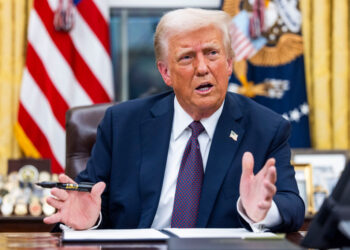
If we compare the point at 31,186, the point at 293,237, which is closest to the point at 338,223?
the point at 293,237

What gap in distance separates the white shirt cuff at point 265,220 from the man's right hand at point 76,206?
40cm

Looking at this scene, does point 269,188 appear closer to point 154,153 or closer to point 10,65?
point 154,153

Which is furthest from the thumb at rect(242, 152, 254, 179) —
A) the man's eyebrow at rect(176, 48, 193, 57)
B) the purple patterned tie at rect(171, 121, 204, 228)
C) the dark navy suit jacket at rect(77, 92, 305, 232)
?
the man's eyebrow at rect(176, 48, 193, 57)

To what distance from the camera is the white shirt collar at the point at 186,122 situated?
6.77ft

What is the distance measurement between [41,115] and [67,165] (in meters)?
1.43

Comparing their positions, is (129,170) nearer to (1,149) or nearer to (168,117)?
(168,117)

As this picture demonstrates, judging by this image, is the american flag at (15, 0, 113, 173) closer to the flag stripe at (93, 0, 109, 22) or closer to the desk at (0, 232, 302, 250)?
the flag stripe at (93, 0, 109, 22)

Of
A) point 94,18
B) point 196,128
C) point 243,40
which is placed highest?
point 94,18

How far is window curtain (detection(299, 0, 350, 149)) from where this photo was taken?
3998mm

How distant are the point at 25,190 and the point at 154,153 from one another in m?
1.45

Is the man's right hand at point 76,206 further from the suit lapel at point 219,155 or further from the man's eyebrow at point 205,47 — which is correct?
the man's eyebrow at point 205,47

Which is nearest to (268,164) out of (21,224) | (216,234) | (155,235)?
(216,234)

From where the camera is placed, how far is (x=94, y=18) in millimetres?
4059

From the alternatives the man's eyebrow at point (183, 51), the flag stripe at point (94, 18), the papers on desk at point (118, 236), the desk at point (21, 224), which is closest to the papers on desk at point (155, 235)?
the papers on desk at point (118, 236)
